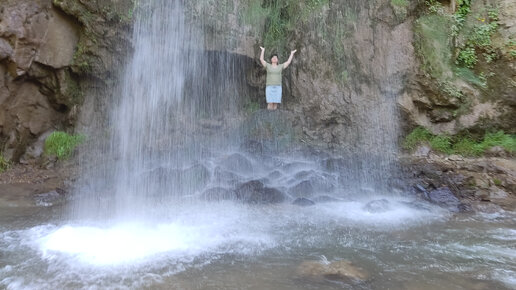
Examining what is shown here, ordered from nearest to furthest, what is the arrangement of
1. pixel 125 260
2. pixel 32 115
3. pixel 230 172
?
pixel 125 260 < pixel 230 172 < pixel 32 115

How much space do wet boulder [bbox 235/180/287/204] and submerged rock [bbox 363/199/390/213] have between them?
1.72 metres

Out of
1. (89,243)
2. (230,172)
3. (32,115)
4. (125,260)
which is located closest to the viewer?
(125,260)

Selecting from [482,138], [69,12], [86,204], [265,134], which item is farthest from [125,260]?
[482,138]

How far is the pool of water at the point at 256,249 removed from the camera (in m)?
4.41

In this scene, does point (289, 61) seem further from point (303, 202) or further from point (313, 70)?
point (303, 202)

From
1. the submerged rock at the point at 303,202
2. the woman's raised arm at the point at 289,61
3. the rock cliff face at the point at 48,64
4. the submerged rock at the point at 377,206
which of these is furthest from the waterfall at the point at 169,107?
the submerged rock at the point at 377,206

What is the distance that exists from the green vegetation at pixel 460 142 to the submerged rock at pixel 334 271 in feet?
17.8

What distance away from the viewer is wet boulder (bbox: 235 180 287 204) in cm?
805

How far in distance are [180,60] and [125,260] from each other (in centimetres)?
613

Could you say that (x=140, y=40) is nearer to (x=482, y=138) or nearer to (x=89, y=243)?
(x=89, y=243)

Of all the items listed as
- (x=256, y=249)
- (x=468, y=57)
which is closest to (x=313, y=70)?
(x=468, y=57)

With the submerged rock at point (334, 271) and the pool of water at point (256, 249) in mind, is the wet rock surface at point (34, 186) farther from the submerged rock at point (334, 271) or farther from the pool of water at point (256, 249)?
the submerged rock at point (334, 271)

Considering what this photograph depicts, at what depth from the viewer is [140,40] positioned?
9648 millimetres

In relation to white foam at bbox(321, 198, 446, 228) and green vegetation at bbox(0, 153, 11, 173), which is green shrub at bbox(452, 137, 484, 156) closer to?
white foam at bbox(321, 198, 446, 228)
